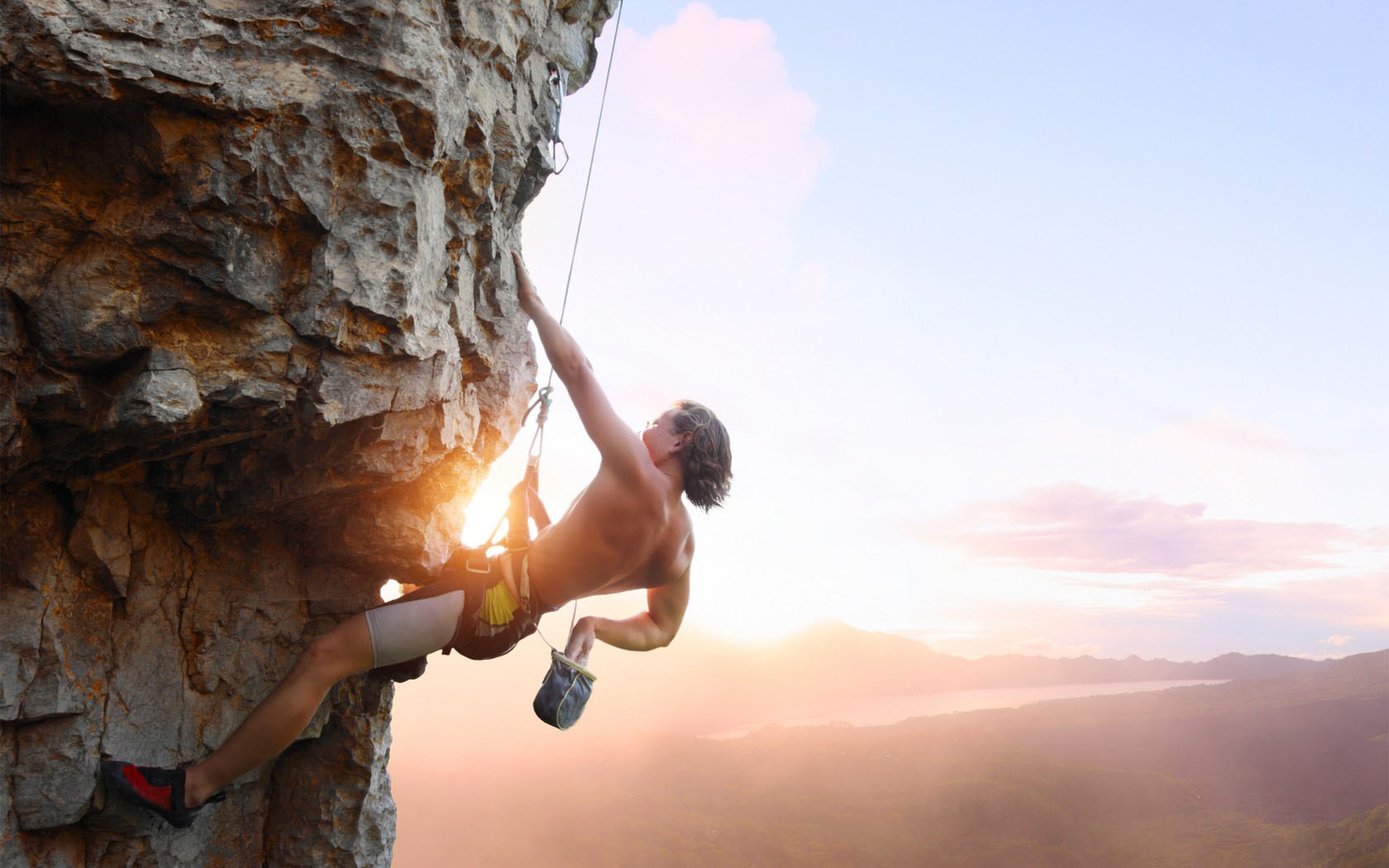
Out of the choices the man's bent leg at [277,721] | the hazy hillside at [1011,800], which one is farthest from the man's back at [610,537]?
the hazy hillside at [1011,800]

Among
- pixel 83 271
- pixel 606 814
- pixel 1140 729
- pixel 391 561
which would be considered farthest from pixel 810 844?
pixel 83 271

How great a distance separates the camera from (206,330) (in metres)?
2.99

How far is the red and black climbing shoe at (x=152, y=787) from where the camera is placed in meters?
3.18

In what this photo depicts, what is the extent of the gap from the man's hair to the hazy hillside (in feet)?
49.0

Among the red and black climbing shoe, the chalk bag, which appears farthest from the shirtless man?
the chalk bag

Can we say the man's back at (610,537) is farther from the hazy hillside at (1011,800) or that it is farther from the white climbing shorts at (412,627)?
the hazy hillside at (1011,800)

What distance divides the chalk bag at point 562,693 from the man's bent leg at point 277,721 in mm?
892

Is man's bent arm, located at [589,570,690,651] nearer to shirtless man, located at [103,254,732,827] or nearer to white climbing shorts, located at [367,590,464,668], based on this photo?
shirtless man, located at [103,254,732,827]

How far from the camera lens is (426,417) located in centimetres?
365

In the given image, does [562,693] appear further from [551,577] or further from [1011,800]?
[1011,800]

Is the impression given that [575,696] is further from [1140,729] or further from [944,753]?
[1140,729]

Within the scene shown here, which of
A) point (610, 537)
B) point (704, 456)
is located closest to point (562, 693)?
point (610, 537)

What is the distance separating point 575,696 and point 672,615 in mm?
1004

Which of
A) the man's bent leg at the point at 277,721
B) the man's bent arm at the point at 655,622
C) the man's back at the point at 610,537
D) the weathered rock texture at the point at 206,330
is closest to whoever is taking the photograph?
the weathered rock texture at the point at 206,330
